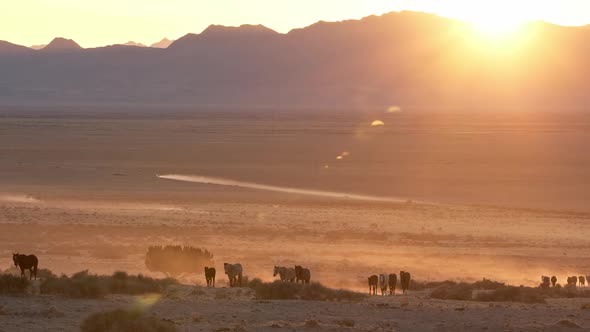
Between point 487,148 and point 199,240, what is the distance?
48952 millimetres

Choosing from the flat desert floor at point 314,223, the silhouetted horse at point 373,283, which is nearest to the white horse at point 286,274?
the silhouetted horse at point 373,283

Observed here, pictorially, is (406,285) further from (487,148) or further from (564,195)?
(487,148)

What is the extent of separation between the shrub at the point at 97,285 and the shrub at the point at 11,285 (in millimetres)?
366

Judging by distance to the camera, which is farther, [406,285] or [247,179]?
[247,179]

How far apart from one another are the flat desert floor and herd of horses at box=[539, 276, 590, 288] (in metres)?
1.06

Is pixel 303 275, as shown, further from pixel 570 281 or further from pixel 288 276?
pixel 570 281

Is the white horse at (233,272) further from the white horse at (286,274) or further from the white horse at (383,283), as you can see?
the white horse at (383,283)

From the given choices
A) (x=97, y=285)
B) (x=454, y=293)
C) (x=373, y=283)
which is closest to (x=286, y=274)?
(x=373, y=283)

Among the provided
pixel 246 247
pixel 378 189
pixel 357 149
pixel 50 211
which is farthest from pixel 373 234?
pixel 357 149

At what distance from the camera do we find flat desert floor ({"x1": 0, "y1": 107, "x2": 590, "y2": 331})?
17062mm

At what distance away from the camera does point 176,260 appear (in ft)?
80.5

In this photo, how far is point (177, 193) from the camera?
42656 millimetres

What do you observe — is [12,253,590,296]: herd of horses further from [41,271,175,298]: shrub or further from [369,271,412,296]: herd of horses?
[41,271,175,298]: shrub

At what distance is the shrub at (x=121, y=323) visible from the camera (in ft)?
45.3
